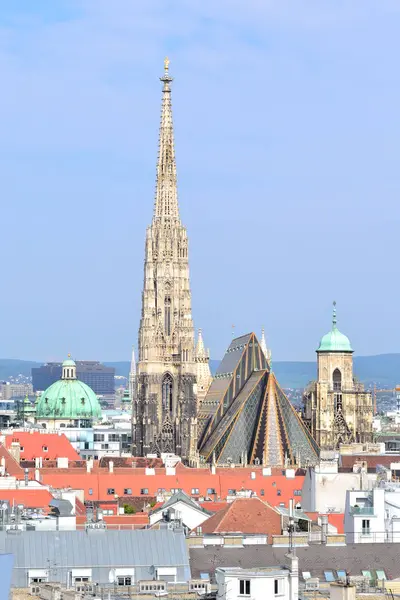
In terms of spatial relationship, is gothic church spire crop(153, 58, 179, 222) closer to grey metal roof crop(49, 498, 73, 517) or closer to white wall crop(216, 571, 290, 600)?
grey metal roof crop(49, 498, 73, 517)

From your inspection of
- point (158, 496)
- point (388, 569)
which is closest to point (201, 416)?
point (158, 496)

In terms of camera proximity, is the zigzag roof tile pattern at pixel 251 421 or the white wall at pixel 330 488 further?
the zigzag roof tile pattern at pixel 251 421

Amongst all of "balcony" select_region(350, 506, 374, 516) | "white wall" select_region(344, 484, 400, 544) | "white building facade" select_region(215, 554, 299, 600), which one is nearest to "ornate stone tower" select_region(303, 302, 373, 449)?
"white wall" select_region(344, 484, 400, 544)

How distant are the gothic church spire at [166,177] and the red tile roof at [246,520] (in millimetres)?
104210

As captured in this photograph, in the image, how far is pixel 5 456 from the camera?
135000mm

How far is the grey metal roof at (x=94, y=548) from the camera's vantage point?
57719 mm

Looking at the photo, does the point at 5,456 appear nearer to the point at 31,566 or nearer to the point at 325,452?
the point at 325,452

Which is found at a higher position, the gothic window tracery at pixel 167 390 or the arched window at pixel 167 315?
the arched window at pixel 167 315

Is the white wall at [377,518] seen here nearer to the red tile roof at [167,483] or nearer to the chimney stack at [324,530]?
the chimney stack at [324,530]

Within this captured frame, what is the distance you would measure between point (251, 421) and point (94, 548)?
111 meters

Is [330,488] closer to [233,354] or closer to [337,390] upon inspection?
[337,390]

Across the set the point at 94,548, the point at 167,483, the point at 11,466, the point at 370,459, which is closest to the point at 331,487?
the point at 167,483

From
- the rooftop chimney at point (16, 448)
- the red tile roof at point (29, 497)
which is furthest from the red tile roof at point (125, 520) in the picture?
the rooftop chimney at point (16, 448)

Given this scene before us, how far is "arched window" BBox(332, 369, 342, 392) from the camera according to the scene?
173 meters
